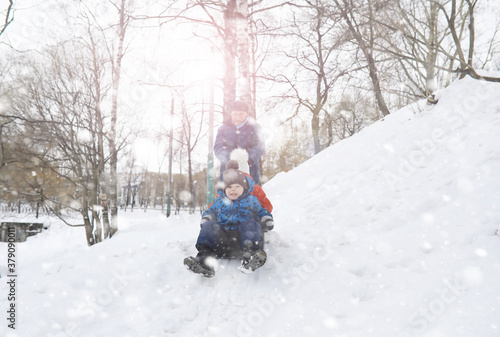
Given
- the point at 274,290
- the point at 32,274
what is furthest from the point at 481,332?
the point at 32,274

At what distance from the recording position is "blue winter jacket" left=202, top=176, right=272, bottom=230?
2951mm

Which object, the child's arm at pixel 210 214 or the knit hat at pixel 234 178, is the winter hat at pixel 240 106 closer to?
the knit hat at pixel 234 178

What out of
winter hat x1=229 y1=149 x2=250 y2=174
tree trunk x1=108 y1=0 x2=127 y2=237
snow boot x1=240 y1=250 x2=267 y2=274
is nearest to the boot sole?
snow boot x1=240 y1=250 x2=267 y2=274

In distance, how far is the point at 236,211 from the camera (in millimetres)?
2971

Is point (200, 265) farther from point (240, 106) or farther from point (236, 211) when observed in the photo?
point (240, 106)

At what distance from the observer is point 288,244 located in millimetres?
3148

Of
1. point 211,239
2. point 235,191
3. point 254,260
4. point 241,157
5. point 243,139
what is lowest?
point 254,260

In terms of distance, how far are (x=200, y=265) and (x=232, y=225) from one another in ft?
1.91

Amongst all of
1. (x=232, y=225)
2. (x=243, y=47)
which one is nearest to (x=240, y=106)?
(x=232, y=225)

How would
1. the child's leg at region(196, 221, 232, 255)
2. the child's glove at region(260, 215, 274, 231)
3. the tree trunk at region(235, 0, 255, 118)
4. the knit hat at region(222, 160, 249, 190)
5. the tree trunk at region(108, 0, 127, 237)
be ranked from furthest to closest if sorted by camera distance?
the tree trunk at region(108, 0, 127, 237) → the tree trunk at region(235, 0, 255, 118) → the knit hat at region(222, 160, 249, 190) → the child's glove at region(260, 215, 274, 231) → the child's leg at region(196, 221, 232, 255)

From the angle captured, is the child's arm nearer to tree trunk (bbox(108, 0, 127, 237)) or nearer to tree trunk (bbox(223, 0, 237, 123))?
tree trunk (bbox(223, 0, 237, 123))

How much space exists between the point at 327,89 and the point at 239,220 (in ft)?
45.2

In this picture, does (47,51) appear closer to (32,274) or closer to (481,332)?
(32,274)

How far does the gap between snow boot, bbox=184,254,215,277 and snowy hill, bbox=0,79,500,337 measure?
14 centimetres
